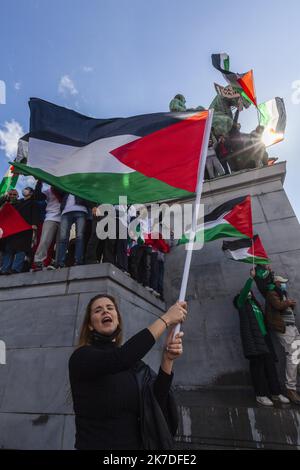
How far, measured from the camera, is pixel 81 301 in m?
4.47

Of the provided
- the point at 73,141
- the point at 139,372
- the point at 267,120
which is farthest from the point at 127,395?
the point at 267,120

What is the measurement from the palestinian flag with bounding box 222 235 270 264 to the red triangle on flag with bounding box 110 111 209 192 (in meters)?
2.83

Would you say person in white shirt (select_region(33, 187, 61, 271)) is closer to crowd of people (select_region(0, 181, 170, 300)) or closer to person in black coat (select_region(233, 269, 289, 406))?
crowd of people (select_region(0, 181, 170, 300))

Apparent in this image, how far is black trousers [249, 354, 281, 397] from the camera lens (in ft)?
16.0

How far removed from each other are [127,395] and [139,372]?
0.22 meters

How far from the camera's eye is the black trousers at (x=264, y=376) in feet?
16.0

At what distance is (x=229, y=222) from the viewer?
5449 millimetres

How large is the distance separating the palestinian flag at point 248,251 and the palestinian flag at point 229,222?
564mm

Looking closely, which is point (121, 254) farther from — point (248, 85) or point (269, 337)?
point (248, 85)

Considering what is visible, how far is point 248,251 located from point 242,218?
779 millimetres
